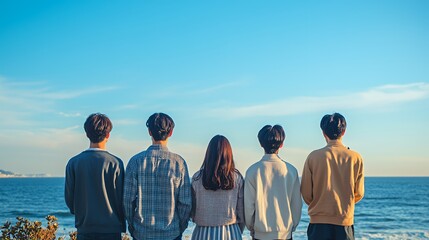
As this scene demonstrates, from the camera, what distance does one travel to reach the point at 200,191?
13.8ft

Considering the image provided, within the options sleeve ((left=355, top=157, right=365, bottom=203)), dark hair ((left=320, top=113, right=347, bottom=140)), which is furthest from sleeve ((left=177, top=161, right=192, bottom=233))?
sleeve ((left=355, top=157, right=365, bottom=203))

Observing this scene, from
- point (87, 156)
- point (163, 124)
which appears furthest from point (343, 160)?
point (87, 156)

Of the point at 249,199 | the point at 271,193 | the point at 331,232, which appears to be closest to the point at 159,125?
the point at 249,199

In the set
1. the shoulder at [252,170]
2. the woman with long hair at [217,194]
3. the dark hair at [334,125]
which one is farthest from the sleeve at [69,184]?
the dark hair at [334,125]

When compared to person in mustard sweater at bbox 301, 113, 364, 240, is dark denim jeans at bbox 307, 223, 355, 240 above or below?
below

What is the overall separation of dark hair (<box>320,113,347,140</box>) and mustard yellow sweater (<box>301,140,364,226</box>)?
0.08 m

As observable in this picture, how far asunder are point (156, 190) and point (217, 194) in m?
0.55

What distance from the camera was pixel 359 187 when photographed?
4.56 meters

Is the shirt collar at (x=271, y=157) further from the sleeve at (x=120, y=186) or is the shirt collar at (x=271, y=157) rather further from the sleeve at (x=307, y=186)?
the sleeve at (x=120, y=186)

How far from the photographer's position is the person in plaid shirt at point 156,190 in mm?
4070

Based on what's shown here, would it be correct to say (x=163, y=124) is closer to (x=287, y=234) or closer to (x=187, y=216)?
(x=187, y=216)

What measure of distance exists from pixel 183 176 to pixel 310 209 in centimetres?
136

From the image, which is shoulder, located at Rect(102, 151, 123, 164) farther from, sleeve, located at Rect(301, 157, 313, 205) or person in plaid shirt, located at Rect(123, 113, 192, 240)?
sleeve, located at Rect(301, 157, 313, 205)

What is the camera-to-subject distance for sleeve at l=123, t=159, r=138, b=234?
160 inches
